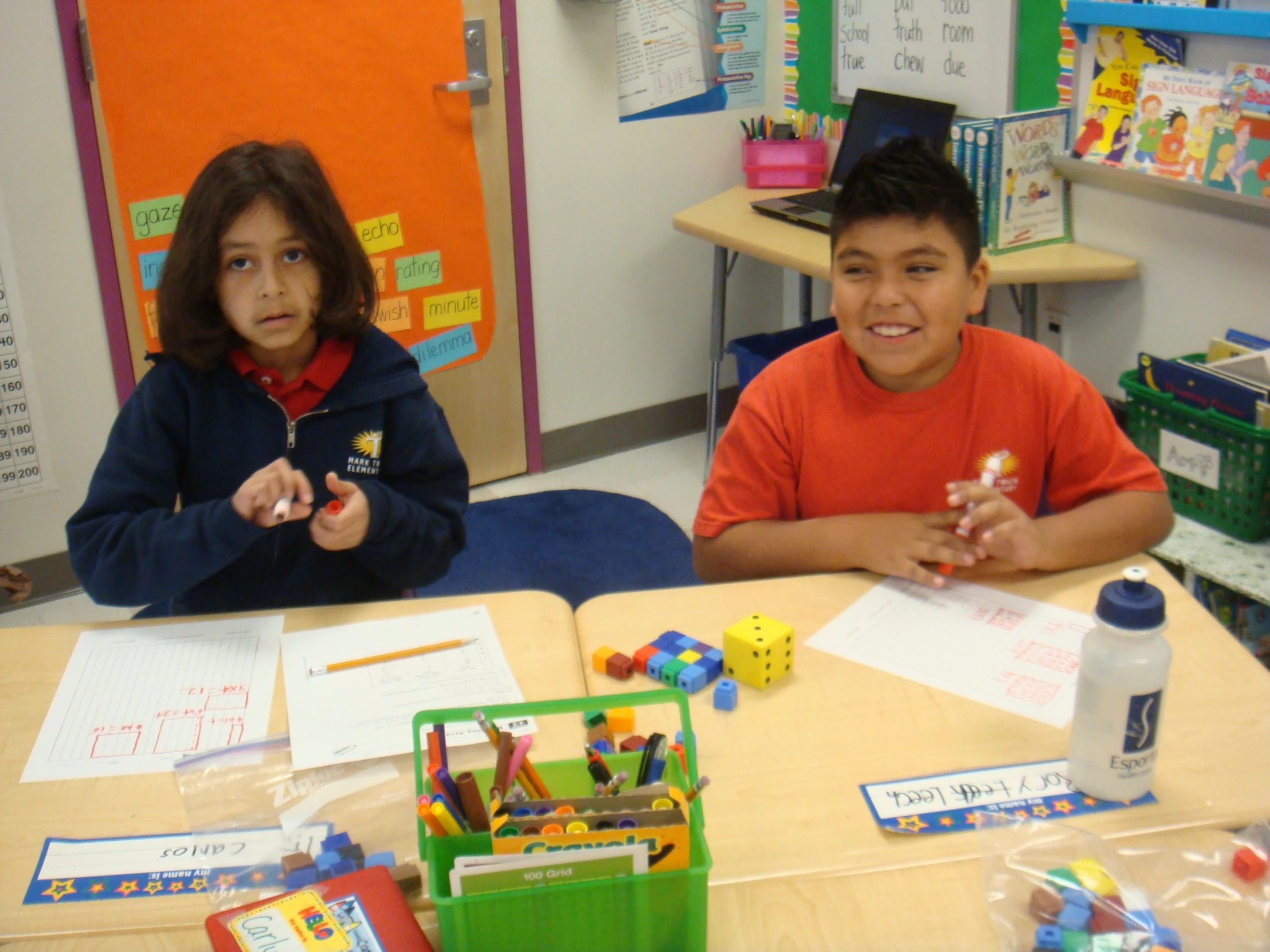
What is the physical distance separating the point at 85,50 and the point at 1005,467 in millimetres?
2071

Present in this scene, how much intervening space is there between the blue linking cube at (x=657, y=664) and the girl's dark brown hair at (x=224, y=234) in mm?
630

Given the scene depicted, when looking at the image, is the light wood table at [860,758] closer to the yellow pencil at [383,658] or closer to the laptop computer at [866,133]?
the yellow pencil at [383,658]

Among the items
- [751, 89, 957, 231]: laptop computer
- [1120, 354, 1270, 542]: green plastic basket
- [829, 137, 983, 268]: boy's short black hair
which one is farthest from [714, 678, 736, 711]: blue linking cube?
[751, 89, 957, 231]: laptop computer

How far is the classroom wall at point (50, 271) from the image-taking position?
7.99ft

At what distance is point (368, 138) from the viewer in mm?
2855

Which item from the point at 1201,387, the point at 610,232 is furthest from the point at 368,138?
the point at 1201,387

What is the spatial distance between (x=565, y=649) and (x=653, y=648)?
10 centimetres

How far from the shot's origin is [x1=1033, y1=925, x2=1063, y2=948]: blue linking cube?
825mm

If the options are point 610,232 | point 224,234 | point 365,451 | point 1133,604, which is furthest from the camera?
point 610,232

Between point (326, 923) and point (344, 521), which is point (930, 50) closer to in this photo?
point (344, 521)

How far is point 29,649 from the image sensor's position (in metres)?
1.26

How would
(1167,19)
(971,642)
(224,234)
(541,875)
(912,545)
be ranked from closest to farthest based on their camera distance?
(541,875) → (971,642) → (912,545) → (224,234) → (1167,19)

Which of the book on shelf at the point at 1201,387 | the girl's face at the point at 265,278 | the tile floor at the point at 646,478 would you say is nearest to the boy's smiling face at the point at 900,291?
the girl's face at the point at 265,278

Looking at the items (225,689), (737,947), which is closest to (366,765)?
(225,689)
